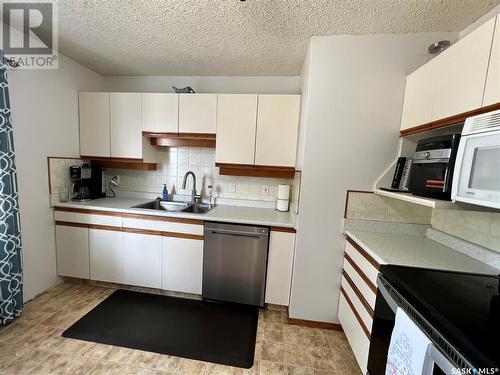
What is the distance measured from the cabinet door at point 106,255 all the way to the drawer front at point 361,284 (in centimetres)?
214

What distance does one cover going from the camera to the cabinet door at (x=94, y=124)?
2484mm

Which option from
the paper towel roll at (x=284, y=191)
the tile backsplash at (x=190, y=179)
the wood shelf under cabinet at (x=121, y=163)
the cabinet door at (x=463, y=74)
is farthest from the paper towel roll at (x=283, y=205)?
the wood shelf under cabinet at (x=121, y=163)

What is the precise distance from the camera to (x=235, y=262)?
211 centimetres

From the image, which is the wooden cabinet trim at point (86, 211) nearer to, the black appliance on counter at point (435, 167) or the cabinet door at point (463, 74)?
the black appliance on counter at point (435, 167)

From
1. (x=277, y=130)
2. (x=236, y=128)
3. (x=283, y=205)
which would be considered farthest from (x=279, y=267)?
(x=236, y=128)

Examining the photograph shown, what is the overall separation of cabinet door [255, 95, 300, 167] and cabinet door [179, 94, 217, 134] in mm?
489

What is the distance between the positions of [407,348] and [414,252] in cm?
75

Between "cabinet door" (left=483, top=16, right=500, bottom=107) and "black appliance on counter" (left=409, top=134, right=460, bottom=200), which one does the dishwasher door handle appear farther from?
"cabinet door" (left=483, top=16, right=500, bottom=107)

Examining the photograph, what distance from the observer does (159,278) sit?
226 centimetres

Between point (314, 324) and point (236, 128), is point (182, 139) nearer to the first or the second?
point (236, 128)

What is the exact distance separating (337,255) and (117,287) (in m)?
2.30

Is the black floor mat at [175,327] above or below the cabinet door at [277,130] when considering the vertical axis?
below

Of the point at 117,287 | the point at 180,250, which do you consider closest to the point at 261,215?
the point at 180,250

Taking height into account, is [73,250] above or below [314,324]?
above
